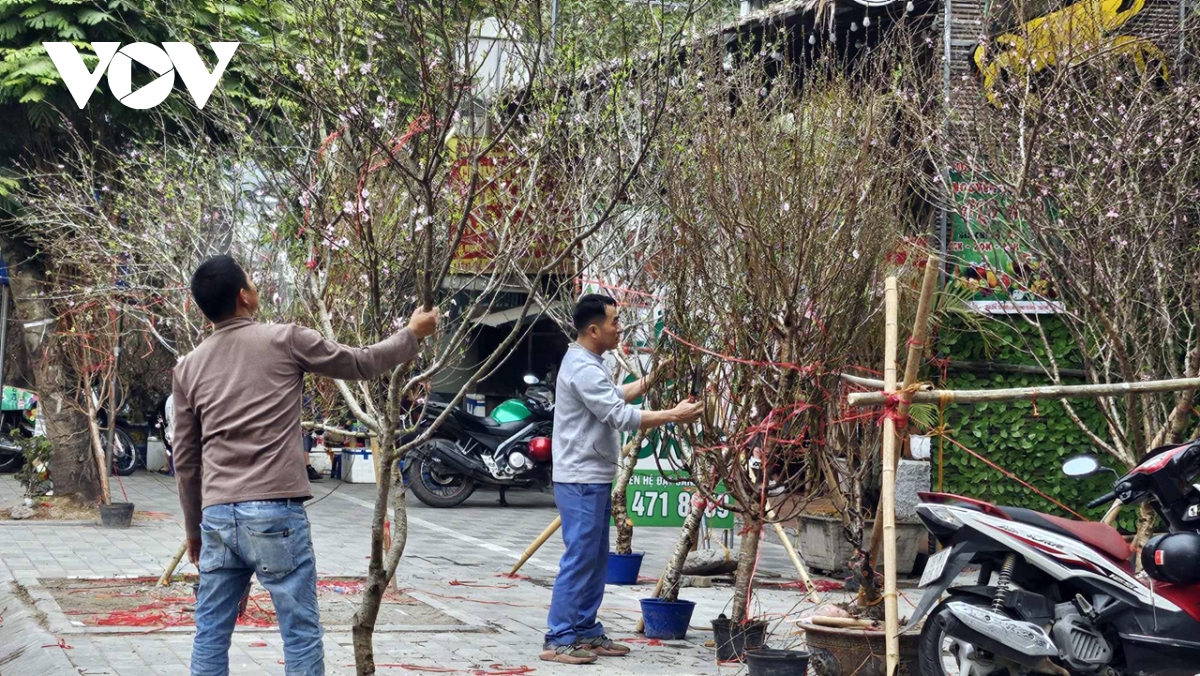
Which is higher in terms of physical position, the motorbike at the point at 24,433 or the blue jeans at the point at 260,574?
the blue jeans at the point at 260,574

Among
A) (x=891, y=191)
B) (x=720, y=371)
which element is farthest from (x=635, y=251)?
(x=720, y=371)

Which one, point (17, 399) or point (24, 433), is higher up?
point (17, 399)

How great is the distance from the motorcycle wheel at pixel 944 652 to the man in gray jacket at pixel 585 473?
71.3 inches

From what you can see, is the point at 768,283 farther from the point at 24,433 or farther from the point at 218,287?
the point at 24,433

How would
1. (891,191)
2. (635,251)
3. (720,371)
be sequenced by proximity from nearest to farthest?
(720,371) < (891,191) < (635,251)

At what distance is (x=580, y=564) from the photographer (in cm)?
710

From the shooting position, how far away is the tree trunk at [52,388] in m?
14.4

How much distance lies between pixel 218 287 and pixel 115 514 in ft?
29.9

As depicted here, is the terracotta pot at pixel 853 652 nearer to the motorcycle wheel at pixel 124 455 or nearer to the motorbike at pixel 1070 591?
the motorbike at pixel 1070 591

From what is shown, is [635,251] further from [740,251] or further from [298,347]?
[298,347]

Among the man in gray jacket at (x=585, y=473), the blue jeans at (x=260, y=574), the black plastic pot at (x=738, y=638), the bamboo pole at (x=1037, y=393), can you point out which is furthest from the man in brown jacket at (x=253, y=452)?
the black plastic pot at (x=738, y=638)

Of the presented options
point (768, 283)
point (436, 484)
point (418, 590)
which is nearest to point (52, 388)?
point (436, 484)

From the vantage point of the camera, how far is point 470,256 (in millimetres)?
10930

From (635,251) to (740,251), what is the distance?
375cm
